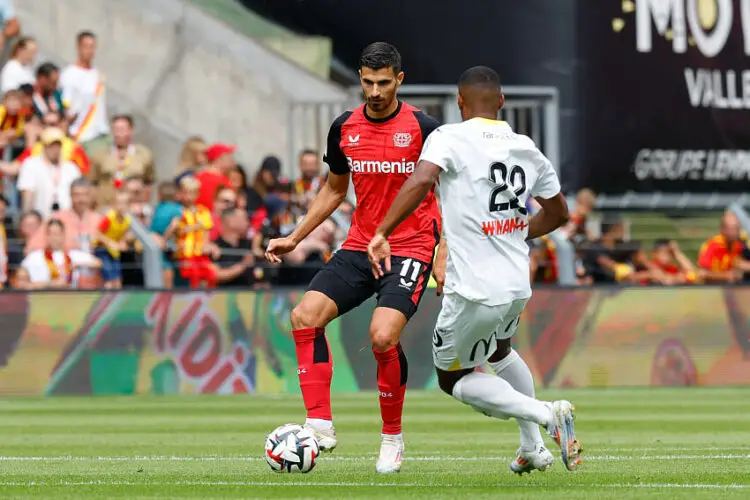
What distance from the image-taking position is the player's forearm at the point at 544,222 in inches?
341

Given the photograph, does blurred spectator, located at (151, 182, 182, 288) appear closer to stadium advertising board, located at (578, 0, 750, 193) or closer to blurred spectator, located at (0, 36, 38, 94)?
blurred spectator, located at (0, 36, 38, 94)

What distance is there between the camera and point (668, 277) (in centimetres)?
1909

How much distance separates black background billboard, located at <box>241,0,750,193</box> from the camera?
2080cm

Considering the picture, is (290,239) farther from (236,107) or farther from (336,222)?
(236,107)

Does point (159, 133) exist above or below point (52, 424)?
above

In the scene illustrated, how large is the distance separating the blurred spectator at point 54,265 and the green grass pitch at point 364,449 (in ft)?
4.36

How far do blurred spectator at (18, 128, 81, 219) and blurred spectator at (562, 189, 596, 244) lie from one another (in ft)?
18.3

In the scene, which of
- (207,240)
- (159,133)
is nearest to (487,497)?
(207,240)

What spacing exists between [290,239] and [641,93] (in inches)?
506

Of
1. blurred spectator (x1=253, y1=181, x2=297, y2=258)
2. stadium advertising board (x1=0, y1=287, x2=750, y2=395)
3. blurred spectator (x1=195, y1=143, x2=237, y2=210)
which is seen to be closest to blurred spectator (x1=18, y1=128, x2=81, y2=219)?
stadium advertising board (x1=0, y1=287, x2=750, y2=395)

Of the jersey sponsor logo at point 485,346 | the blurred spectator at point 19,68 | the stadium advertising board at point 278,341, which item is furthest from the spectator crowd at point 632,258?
the jersey sponsor logo at point 485,346

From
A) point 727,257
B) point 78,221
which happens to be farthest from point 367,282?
point 727,257

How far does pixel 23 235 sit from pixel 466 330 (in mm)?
9629

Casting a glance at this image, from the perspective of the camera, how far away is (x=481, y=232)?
8258 mm
